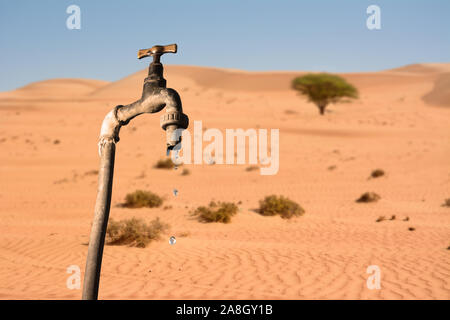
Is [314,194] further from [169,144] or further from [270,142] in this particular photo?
[169,144]

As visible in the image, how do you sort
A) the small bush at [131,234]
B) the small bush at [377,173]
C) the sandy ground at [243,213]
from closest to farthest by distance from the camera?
1. the sandy ground at [243,213]
2. the small bush at [131,234]
3. the small bush at [377,173]

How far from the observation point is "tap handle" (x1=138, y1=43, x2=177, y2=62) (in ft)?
11.0

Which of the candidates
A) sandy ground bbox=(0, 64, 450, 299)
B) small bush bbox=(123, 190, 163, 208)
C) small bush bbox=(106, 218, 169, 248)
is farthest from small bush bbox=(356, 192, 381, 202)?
small bush bbox=(106, 218, 169, 248)

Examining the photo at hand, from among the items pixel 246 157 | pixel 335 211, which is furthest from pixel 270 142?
pixel 335 211

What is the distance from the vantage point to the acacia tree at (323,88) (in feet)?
141

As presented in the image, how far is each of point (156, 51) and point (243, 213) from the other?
10.2 metres

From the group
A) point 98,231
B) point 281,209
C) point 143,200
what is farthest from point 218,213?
point 98,231

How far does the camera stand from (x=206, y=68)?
115312 millimetres

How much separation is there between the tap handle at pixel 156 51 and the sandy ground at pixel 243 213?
13.2 feet

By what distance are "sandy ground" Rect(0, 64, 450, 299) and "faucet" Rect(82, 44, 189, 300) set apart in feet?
10.5

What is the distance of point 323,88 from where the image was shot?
142 feet

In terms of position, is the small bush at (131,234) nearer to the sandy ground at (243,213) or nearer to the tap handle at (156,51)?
the sandy ground at (243,213)

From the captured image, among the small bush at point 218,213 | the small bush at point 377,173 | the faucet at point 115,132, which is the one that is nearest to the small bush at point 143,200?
the small bush at point 218,213

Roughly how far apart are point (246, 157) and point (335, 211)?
10.3 m
